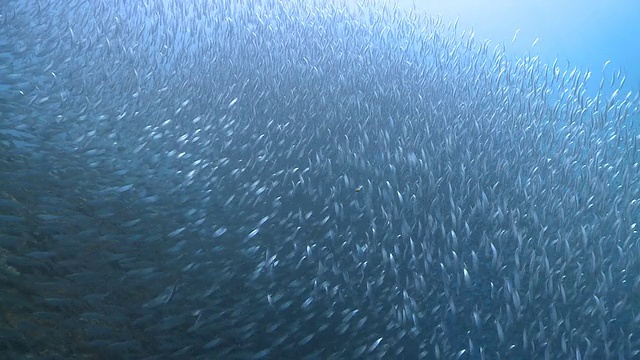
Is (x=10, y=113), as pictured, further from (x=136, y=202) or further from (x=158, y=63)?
(x=158, y=63)

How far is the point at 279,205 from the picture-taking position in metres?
2.89

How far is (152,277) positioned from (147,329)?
0.80 ft

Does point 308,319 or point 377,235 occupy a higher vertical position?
point 377,235

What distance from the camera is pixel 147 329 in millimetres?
2115

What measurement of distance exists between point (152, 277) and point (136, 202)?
18.0 inches

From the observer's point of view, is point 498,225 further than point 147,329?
Yes

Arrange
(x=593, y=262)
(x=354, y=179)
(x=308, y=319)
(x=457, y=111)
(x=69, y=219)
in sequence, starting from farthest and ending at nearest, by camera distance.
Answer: (x=457, y=111) → (x=354, y=179) → (x=593, y=262) → (x=308, y=319) → (x=69, y=219)

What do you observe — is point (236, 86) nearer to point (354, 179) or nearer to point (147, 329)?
point (354, 179)

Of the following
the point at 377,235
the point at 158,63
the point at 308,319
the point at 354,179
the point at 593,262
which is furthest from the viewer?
the point at 158,63

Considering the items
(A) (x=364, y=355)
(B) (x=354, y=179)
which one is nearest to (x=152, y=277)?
(A) (x=364, y=355)

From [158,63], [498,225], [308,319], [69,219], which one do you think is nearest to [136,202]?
[69,219]

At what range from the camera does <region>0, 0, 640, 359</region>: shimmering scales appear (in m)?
2.23

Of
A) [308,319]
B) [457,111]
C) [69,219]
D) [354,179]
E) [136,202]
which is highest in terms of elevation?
[457,111]

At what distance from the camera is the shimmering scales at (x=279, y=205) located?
2.23m
